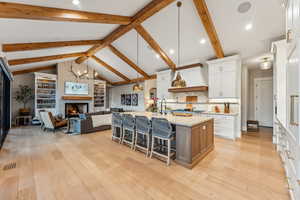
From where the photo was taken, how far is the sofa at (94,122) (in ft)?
17.1

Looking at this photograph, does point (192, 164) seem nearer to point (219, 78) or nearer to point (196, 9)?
point (219, 78)

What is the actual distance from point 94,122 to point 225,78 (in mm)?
5451

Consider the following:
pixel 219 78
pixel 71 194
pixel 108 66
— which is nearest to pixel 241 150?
pixel 219 78

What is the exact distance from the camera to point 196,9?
358 centimetres

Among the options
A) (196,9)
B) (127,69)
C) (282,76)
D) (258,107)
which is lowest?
(258,107)

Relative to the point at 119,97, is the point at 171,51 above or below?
above

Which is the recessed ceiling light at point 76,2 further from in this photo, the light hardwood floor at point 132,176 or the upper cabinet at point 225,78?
the upper cabinet at point 225,78

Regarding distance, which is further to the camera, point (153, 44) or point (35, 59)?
point (35, 59)

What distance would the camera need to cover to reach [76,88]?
8391 millimetres

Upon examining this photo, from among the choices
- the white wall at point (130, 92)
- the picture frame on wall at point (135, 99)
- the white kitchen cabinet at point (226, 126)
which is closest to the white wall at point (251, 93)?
the white kitchen cabinet at point (226, 126)

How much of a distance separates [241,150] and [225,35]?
350 centimetres

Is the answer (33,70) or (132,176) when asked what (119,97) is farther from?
(132,176)

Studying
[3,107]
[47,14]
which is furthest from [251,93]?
[3,107]

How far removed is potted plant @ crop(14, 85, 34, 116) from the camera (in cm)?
698
